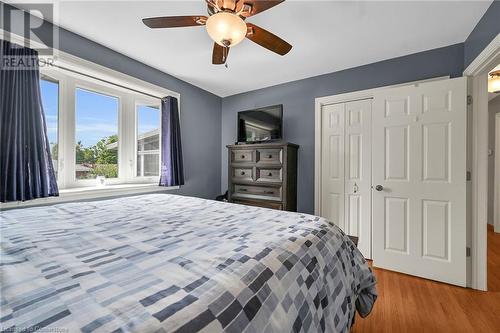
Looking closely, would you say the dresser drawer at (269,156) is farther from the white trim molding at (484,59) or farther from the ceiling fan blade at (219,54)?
the white trim molding at (484,59)

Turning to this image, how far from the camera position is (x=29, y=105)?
181 cm

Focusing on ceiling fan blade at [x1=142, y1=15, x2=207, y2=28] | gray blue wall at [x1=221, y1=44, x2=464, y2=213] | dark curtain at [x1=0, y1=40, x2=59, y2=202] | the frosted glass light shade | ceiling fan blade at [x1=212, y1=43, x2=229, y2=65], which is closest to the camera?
the frosted glass light shade

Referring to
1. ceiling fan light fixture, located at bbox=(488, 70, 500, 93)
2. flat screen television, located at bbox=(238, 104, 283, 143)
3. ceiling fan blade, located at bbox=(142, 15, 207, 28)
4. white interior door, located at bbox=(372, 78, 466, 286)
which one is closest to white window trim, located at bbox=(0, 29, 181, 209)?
ceiling fan blade, located at bbox=(142, 15, 207, 28)

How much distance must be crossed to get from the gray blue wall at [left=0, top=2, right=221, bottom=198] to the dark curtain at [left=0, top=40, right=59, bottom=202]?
0.53m

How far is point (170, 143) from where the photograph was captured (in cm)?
300

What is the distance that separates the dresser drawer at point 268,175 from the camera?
2.95 m

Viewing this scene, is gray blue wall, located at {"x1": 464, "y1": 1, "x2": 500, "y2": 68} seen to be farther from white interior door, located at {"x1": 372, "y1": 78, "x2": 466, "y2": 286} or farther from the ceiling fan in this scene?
the ceiling fan

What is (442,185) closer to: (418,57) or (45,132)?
(418,57)

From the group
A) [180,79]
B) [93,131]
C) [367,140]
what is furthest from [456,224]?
[93,131]

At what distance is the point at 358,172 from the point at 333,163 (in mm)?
335

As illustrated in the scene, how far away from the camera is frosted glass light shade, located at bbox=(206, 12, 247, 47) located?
1301mm

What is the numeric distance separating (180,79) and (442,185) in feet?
11.6

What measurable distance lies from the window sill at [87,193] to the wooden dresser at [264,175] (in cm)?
115

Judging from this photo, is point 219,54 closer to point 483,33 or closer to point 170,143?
point 170,143
